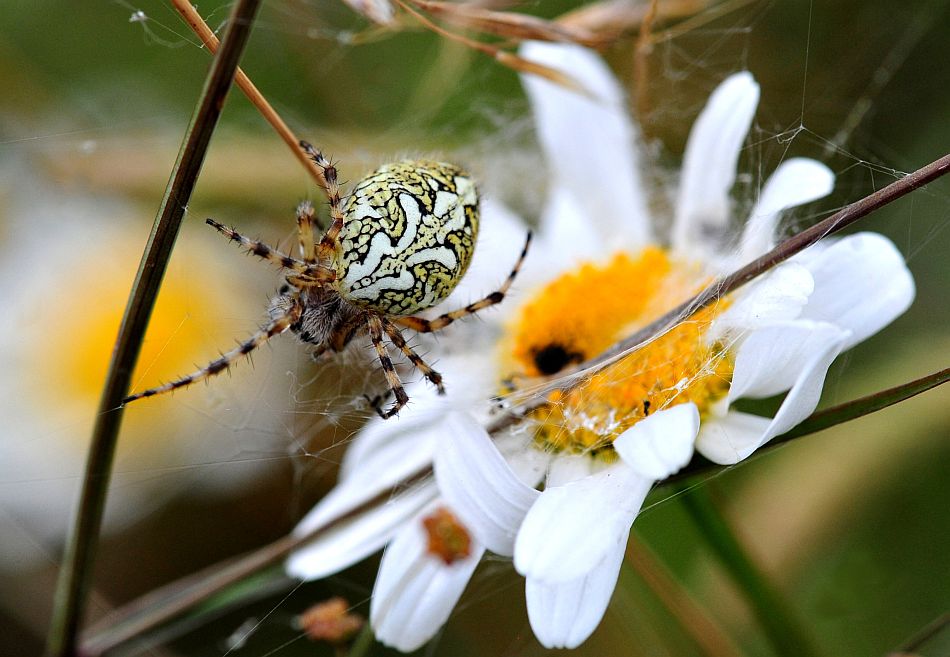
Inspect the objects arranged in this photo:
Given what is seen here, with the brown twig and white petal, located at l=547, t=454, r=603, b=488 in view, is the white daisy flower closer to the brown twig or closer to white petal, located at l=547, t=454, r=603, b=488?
white petal, located at l=547, t=454, r=603, b=488

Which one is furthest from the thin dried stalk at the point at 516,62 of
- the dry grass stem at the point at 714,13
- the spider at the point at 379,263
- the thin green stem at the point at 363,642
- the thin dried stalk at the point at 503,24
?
the thin green stem at the point at 363,642

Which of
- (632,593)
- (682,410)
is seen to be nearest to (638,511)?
(682,410)

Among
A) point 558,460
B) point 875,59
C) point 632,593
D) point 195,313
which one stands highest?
point 195,313

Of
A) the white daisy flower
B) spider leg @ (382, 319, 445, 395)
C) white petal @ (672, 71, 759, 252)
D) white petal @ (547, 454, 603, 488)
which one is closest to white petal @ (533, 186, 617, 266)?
the white daisy flower

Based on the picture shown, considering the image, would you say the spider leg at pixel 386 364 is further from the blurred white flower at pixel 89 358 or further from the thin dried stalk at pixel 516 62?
the thin dried stalk at pixel 516 62

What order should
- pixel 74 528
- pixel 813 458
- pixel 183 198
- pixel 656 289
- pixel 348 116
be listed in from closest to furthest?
pixel 183 198, pixel 74 528, pixel 656 289, pixel 813 458, pixel 348 116

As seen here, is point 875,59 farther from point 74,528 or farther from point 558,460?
point 74,528
